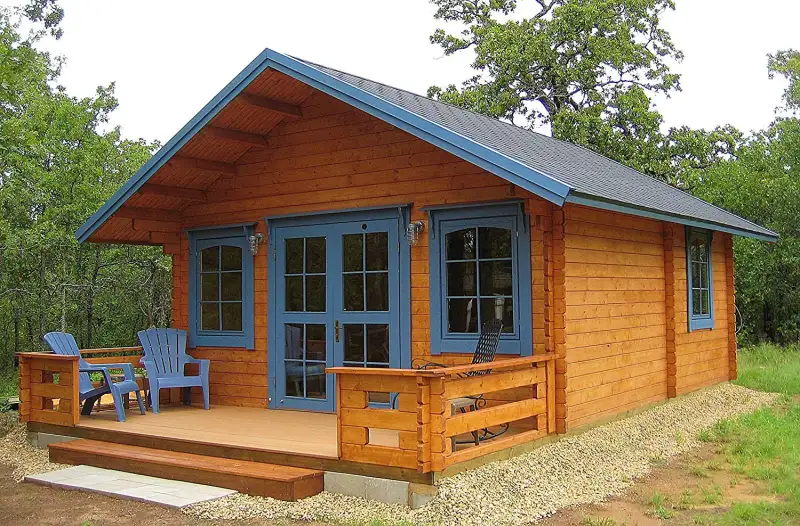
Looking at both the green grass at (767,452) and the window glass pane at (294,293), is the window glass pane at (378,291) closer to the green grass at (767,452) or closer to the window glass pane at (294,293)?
the window glass pane at (294,293)

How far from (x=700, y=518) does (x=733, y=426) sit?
329cm

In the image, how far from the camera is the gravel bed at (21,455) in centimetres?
709

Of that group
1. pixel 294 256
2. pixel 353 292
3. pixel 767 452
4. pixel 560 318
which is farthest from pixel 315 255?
pixel 767 452

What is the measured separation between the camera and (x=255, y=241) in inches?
339

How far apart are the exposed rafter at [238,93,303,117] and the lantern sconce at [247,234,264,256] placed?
128 centimetres

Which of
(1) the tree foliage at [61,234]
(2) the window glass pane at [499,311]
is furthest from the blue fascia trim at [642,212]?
(1) the tree foliage at [61,234]

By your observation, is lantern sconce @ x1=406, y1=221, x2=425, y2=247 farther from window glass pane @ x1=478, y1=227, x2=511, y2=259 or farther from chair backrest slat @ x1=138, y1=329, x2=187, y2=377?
chair backrest slat @ x1=138, y1=329, x2=187, y2=377

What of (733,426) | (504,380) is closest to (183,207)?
(504,380)

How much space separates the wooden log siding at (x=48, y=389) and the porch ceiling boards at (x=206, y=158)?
5.60 feet

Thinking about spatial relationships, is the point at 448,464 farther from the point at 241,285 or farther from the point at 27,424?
the point at 27,424

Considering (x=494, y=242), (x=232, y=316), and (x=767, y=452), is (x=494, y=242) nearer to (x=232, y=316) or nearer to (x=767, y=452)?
(x=767, y=452)

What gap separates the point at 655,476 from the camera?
263 inches

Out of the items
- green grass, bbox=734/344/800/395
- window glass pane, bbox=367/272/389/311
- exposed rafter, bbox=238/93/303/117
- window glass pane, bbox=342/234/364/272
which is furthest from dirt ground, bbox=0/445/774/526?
green grass, bbox=734/344/800/395

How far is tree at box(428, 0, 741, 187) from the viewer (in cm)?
1981
